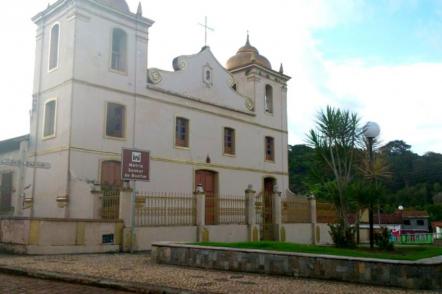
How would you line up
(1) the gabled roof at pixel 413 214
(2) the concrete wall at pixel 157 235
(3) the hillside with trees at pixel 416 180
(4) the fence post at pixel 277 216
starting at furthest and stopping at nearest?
(3) the hillside with trees at pixel 416 180 < (1) the gabled roof at pixel 413 214 < (4) the fence post at pixel 277 216 < (2) the concrete wall at pixel 157 235

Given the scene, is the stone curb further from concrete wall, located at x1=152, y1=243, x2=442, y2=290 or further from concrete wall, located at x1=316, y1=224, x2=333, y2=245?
A: concrete wall, located at x1=316, y1=224, x2=333, y2=245

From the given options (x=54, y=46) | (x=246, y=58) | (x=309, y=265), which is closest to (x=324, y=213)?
(x=246, y=58)

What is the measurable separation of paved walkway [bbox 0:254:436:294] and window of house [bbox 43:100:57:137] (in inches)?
294

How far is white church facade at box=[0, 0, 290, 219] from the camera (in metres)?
17.2

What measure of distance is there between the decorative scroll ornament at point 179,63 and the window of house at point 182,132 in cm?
231

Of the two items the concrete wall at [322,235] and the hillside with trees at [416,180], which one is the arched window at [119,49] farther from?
the hillside with trees at [416,180]

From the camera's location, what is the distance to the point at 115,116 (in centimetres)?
1869

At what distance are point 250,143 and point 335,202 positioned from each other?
10.3 m

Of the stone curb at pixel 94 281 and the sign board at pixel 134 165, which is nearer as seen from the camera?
the stone curb at pixel 94 281

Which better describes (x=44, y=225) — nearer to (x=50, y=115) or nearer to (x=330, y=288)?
(x=50, y=115)

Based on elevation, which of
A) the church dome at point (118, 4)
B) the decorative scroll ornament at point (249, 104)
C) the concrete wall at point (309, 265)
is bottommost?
the concrete wall at point (309, 265)

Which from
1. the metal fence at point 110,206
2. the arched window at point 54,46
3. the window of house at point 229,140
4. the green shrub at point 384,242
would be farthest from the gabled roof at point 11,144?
the green shrub at point 384,242

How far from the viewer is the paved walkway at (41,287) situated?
756cm

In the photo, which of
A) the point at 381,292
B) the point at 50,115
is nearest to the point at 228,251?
the point at 381,292
